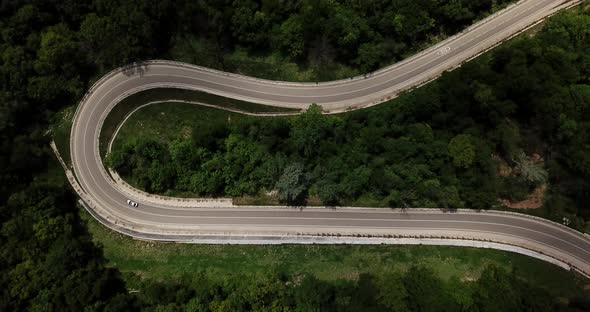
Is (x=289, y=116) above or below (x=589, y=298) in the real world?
above

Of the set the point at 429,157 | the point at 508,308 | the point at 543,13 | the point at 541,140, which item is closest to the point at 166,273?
the point at 429,157

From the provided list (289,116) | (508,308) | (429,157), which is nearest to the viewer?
(508,308)

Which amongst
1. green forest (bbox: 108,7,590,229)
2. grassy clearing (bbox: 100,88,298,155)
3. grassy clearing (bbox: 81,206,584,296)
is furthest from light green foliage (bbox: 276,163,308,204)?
grassy clearing (bbox: 100,88,298,155)

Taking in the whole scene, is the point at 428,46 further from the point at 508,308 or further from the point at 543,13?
the point at 508,308

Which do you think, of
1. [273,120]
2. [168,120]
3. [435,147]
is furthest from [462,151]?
[168,120]

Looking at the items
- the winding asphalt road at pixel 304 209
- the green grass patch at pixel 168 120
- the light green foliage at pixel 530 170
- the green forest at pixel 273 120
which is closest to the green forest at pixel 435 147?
the light green foliage at pixel 530 170
